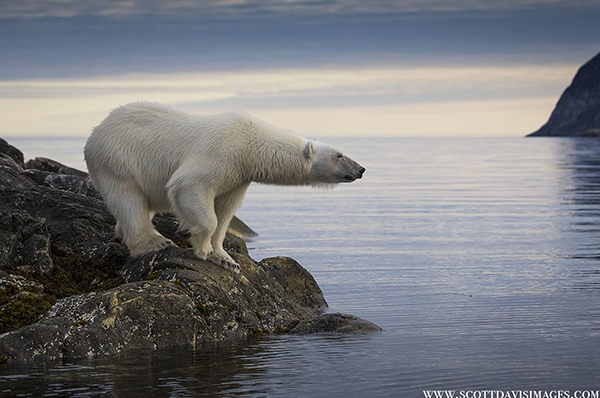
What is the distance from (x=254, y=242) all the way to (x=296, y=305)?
1009 centimetres

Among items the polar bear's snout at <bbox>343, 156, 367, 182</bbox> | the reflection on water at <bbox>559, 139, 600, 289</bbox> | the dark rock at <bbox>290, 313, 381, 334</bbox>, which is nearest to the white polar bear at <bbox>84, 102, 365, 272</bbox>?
the polar bear's snout at <bbox>343, 156, 367, 182</bbox>

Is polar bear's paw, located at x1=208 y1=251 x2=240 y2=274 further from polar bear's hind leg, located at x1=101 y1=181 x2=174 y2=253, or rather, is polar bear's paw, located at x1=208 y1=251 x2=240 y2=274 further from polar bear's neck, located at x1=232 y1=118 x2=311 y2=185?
polar bear's neck, located at x1=232 y1=118 x2=311 y2=185

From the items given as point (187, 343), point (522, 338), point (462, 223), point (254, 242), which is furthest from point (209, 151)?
point (462, 223)

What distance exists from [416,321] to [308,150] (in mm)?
2741

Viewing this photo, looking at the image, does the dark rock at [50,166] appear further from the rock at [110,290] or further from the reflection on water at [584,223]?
the reflection on water at [584,223]

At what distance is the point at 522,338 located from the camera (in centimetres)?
1172

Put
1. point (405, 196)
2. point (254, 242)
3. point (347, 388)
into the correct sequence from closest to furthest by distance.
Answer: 1. point (347, 388)
2. point (254, 242)
3. point (405, 196)

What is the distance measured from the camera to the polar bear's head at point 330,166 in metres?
12.8

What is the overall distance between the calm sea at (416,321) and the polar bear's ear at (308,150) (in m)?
2.38

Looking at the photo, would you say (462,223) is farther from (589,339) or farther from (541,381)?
(541,381)

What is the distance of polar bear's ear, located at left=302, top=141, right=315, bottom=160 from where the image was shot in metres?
12.6

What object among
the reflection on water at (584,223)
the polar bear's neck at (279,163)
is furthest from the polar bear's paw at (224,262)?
the reflection on water at (584,223)

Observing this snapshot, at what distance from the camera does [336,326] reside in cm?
1209

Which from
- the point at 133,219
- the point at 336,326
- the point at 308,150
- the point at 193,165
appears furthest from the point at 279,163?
the point at 336,326
